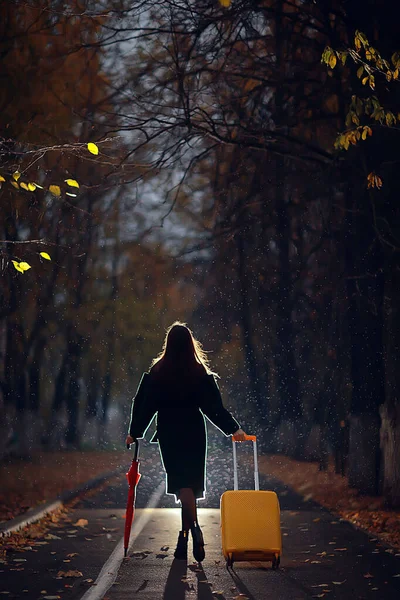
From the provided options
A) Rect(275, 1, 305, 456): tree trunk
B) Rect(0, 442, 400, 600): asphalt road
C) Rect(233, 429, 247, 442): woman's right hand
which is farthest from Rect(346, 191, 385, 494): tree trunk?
Rect(275, 1, 305, 456): tree trunk

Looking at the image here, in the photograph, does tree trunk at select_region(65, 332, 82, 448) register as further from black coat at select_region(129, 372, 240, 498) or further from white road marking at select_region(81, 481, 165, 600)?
black coat at select_region(129, 372, 240, 498)

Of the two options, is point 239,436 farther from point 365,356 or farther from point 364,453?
point 365,356

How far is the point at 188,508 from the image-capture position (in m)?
9.65

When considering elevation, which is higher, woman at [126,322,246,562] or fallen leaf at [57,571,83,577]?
woman at [126,322,246,562]

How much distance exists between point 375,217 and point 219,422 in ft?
18.2

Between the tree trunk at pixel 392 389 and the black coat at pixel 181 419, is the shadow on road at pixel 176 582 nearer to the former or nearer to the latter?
the black coat at pixel 181 419

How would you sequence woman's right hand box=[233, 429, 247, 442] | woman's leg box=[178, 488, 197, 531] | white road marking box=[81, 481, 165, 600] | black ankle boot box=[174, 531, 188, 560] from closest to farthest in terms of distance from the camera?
white road marking box=[81, 481, 165, 600] < woman's right hand box=[233, 429, 247, 442] < woman's leg box=[178, 488, 197, 531] < black ankle boot box=[174, 531, 188, 560]

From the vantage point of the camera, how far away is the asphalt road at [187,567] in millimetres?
7922

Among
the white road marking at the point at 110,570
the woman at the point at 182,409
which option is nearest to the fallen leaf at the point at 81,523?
the white road marking at the point at 110,570

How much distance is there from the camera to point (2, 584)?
27.3ft

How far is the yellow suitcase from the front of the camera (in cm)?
874

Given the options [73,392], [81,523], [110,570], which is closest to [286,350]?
[73,392]

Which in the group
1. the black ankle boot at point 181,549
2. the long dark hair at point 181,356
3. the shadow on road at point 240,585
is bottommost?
the shadow on road at point 240,585

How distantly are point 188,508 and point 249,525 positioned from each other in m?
1.06
